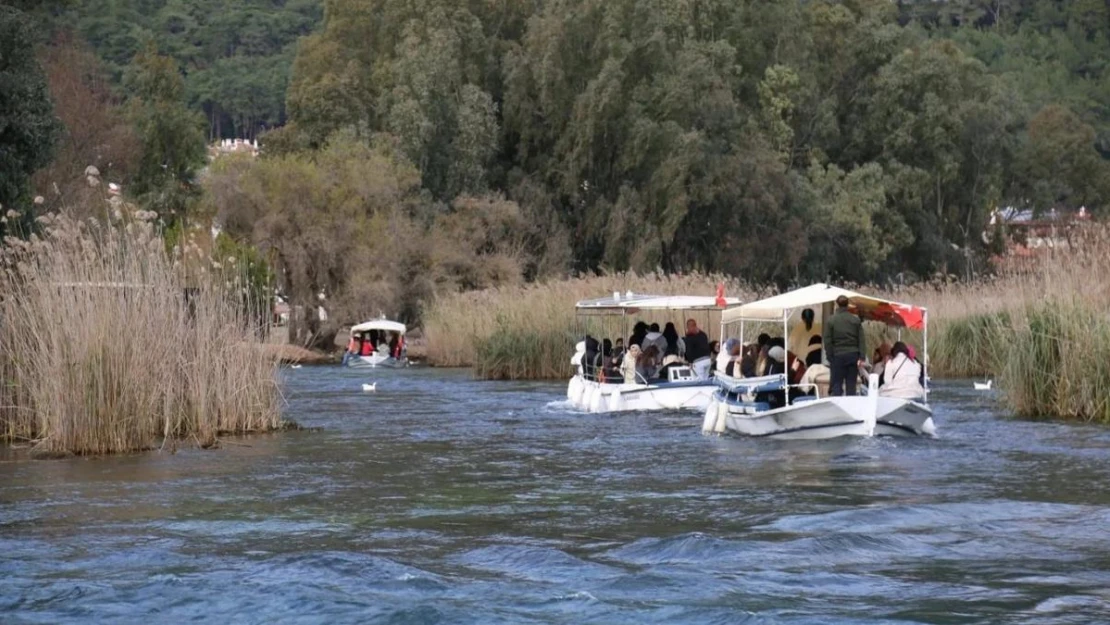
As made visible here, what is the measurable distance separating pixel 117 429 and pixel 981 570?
11181 mm

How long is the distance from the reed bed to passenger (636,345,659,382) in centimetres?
1210

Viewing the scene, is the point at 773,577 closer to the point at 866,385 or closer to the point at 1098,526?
the point at 1098,526

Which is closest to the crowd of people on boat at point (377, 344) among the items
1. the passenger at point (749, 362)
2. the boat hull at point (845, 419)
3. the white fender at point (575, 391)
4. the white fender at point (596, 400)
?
the white fender at point (575, 391)

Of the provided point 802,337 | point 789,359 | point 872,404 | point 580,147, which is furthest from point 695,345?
point 580,147

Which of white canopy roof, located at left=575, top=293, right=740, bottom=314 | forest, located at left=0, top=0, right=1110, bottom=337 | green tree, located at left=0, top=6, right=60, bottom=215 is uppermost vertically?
forest, located at left=0, top=0, right=1110, bottom=337

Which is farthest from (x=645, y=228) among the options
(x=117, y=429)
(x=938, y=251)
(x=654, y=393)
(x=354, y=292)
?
(x=117, y=429)

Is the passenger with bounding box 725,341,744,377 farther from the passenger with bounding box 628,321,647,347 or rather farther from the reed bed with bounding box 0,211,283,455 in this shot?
the reed bed with bounding box 0,211,283,455

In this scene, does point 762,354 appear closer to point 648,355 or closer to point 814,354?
point 814,354

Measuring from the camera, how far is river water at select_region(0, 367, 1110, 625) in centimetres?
1377

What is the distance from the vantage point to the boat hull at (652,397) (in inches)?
1298

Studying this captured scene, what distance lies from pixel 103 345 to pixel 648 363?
15.2 meters

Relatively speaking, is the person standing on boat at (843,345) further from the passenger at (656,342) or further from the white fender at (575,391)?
the passenger at (656,342)

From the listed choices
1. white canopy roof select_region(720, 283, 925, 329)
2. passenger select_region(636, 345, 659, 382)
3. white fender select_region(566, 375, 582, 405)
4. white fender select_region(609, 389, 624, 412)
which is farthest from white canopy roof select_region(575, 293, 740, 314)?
white canopy roof select_region(720, 283, 925, 329)

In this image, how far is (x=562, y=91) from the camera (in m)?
69.6
